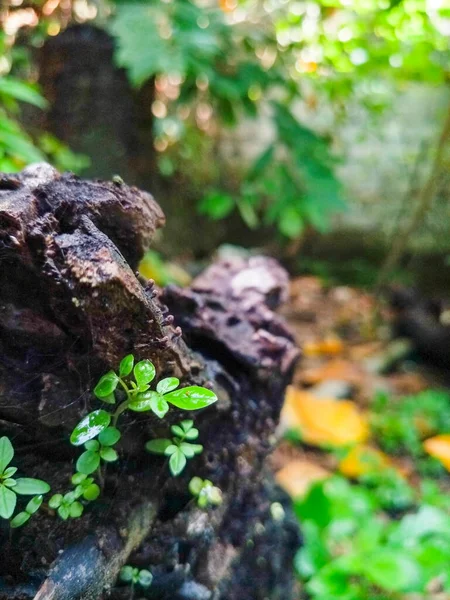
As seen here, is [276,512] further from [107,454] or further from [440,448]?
[440,448]

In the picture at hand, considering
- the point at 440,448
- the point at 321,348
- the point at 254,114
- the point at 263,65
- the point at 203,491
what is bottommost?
the point at 321,348

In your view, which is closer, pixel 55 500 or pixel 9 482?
pixel 9 482

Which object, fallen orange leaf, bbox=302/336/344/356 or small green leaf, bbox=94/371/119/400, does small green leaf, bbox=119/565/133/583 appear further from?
fallen orange leaf, bbox=302/336/344/356

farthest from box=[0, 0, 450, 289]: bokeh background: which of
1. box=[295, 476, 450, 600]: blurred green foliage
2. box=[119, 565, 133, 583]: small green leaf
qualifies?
box=[295, 476, 450, 600]: blurred green foliage

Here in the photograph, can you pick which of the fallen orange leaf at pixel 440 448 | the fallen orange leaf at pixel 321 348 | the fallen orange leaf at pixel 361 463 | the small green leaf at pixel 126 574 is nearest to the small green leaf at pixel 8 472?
the small green leaf at pixel 126 574

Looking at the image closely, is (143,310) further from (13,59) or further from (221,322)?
(13,59)

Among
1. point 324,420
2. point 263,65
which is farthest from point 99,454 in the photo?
point 263,65
